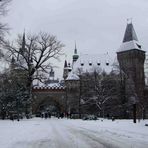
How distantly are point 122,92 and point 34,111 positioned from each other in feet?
121

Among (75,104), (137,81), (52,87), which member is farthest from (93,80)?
(52,87)

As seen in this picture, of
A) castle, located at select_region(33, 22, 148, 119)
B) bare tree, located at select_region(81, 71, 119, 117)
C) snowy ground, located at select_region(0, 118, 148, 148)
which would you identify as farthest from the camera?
castle, located at select_region(33, 22, 148, 119)

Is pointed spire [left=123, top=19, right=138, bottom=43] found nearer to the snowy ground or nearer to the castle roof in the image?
the castle roof

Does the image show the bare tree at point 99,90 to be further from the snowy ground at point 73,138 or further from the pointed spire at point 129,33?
the snowy ground at point 73,138

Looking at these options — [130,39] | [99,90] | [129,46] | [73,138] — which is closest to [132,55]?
[129,46]

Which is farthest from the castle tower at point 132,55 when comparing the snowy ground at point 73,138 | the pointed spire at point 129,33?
the snowy ground at point 73,138

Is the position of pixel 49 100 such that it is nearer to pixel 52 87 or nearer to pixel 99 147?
pixel 52 87

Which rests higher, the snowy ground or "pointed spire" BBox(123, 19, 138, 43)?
"pointed spire" BBox(123, 19, 138, 43)

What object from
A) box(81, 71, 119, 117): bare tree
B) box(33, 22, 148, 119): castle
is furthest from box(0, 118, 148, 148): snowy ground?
box(33, 22, 148, 119): castle

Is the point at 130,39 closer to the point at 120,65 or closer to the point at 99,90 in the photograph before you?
the point at 120,65

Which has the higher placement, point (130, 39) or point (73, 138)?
point (130, 39)

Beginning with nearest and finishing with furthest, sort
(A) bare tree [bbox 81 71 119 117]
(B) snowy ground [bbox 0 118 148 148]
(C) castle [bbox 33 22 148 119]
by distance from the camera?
(B) snowy ground [bbox 0 118 148 148] → (A) bare tree [bbox 81 71 119 117] → (C) castle [bbox 33 22 148 119]

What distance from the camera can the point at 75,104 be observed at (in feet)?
279

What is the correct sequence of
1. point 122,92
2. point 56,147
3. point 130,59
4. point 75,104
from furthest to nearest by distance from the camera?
point 130,59
point 75,104
point 122,92
point 56,147
